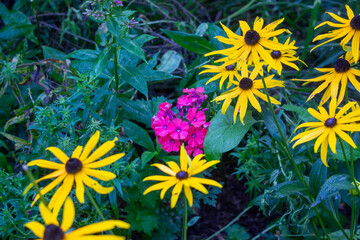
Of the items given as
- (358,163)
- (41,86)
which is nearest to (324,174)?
(358,163)

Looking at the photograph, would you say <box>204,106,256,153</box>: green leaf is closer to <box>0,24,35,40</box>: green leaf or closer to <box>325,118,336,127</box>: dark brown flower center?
<box>325,118,336,127</box>: dark brown flower center

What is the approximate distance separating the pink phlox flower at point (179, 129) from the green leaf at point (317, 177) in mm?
502

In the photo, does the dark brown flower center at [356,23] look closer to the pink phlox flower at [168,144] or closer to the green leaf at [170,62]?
the pink phlox flower at [168,144]

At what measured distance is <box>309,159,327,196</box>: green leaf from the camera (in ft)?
4.44

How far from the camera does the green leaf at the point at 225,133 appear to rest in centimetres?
142

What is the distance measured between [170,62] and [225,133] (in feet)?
2.84

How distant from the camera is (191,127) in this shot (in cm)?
162

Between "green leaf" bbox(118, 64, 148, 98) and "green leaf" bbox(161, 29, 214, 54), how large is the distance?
28cm

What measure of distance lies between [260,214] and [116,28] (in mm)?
1241

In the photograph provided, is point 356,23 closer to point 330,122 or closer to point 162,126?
point 330,122

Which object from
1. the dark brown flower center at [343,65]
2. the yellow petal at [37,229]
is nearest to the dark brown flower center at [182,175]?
the yellow petal at [37,229]

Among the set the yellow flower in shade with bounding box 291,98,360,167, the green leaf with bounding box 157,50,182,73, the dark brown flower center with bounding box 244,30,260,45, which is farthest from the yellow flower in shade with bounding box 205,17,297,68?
the green leaf with bounding box 157,50,182,73

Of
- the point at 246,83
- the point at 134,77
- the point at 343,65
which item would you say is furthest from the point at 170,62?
the point at 343,65

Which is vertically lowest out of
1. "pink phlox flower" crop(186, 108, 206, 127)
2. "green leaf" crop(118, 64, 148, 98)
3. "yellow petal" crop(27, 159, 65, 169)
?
"yellow petal" crop(27, 159, 65, 169)
